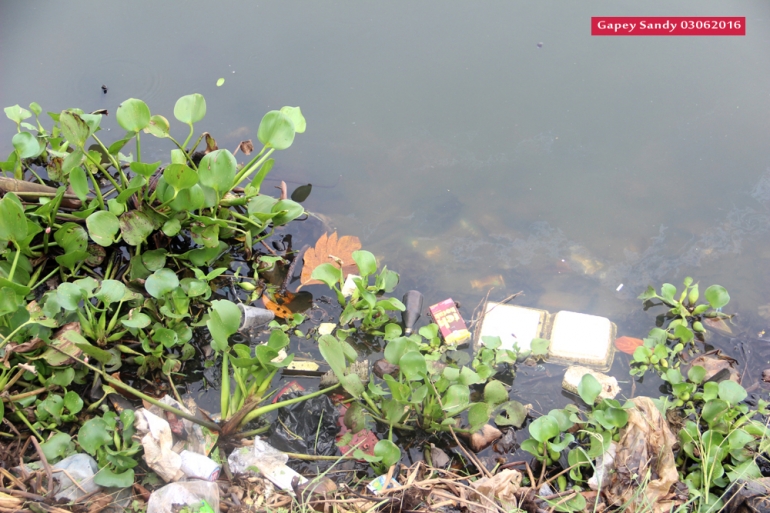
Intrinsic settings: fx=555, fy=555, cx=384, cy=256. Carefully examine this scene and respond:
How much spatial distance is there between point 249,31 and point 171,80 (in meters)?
0.49

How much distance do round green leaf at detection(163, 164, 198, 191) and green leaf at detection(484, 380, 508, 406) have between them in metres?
1.10

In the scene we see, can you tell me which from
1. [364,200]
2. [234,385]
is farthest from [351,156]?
[234,385]

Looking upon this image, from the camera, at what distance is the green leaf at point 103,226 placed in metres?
1.66

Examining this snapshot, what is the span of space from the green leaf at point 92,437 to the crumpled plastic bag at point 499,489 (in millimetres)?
990

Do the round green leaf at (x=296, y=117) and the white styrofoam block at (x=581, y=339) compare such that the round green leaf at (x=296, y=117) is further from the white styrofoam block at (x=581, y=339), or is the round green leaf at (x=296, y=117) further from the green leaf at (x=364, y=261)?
the white styrofoam block at (x=581, y=339)

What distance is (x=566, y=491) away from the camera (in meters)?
1.55

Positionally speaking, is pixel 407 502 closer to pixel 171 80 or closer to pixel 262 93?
pixel 262 93

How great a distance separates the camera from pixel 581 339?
1923 mm

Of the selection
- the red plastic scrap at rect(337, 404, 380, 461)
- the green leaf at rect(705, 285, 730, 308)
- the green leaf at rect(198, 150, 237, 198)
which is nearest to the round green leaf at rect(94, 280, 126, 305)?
the green leaf at rect(198, 150, 237, 198)

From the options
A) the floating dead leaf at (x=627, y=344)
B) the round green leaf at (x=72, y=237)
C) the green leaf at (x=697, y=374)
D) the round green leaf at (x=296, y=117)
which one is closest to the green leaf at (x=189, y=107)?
the round green leaf at (x=296, y=117)

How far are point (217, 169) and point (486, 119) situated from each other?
133 cm

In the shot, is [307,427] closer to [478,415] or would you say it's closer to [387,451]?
[387,451]

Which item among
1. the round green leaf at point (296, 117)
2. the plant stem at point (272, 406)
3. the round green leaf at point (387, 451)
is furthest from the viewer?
the round green leaf at point (296, 117)

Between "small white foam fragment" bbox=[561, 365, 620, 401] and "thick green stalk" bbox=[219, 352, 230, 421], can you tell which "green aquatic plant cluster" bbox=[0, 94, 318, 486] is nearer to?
"thick green stalk" bbox=[219, 352, 230, 421]
